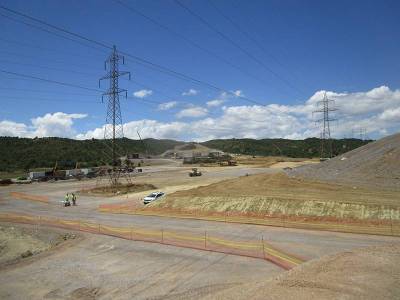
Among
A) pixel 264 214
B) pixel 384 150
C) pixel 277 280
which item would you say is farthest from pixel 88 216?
pixel 384 150

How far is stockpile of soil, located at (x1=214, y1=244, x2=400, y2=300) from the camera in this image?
16.2 meters

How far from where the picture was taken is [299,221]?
38125mm

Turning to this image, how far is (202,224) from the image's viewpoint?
40625mm

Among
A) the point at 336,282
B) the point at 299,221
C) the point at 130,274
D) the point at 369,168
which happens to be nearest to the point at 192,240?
the point at 130,274

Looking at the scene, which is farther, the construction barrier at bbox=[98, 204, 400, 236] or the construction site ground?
the construction barrier at bbox=[98, 204, 400, 236]

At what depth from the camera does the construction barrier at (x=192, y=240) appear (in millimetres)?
26794

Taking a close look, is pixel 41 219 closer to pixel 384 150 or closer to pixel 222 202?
pixel 222 202

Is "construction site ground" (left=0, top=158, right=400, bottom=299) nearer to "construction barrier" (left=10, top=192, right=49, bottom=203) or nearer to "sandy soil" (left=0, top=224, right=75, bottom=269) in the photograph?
"sandy soil" (left=0, top=224, right=75, bottom=269)

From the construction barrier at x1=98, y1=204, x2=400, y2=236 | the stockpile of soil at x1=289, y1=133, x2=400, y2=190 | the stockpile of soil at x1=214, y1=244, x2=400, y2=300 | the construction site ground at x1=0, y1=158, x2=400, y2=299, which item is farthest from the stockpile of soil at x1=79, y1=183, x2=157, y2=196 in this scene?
the stockpile of soil at x1=214, y1=244, x2=400, y2=300

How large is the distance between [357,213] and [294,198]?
25.9ft

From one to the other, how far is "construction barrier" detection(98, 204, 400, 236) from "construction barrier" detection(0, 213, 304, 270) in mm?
6513

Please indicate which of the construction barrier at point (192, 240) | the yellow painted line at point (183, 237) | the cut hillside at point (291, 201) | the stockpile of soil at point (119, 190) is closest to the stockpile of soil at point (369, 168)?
the cut hillside at point (291, 201)

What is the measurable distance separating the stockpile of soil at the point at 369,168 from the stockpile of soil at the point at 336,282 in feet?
92.9

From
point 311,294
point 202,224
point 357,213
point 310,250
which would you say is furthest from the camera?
point 202,224
